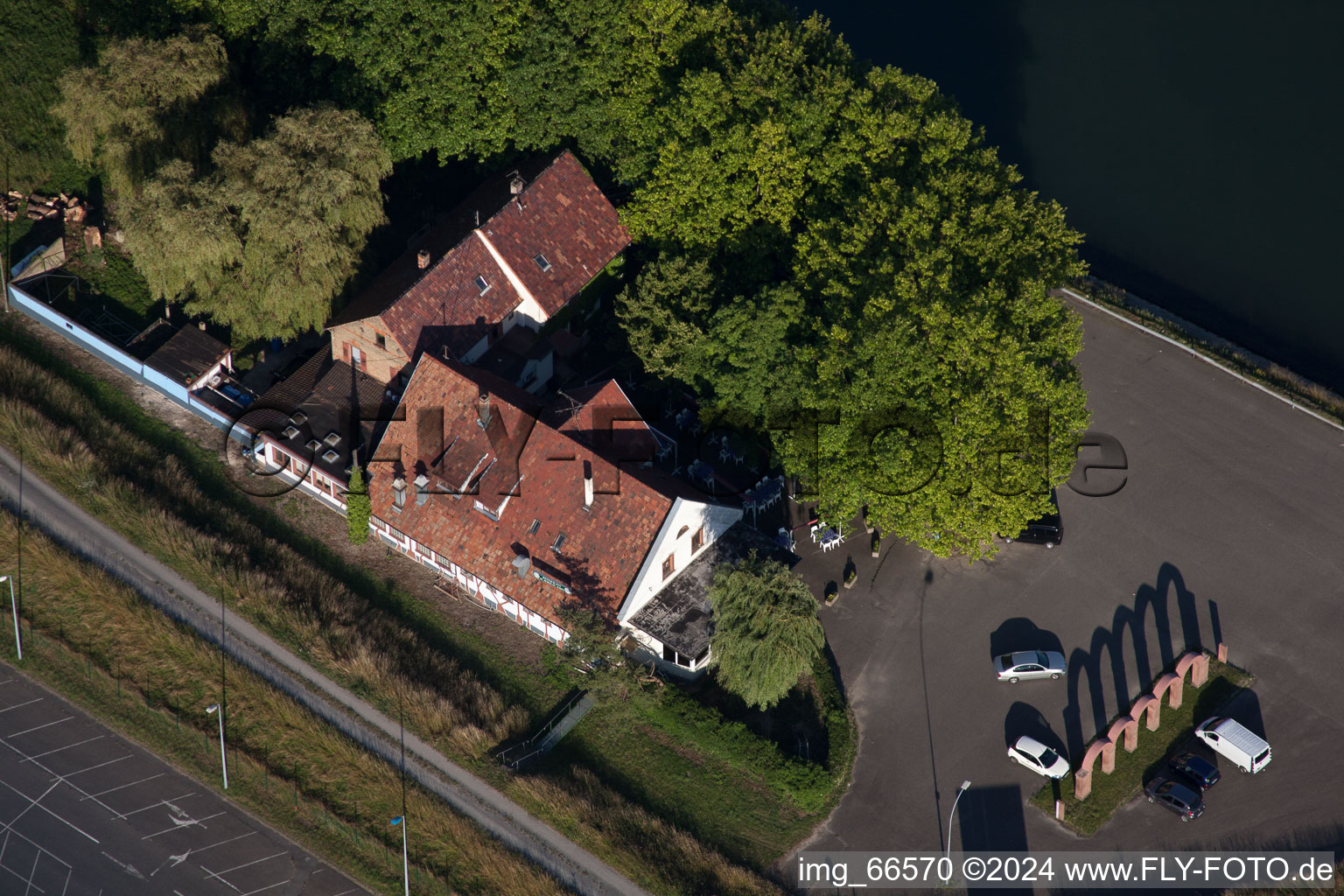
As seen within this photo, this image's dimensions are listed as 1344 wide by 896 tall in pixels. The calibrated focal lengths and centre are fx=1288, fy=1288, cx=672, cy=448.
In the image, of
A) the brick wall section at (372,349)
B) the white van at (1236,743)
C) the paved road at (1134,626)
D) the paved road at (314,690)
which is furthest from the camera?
the brick wall section at (372,349)

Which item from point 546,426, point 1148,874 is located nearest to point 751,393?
point 546,426

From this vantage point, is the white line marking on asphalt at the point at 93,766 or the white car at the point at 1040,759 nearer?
the white car at the point at 1040,759

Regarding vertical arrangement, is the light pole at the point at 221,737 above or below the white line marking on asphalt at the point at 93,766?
above

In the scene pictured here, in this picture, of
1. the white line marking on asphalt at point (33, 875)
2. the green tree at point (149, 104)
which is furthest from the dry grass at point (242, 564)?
the white line marking on asphalt at point (33, 875)

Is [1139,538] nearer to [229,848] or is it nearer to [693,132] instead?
[693,132]

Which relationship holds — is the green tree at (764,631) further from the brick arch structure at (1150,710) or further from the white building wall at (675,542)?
the brick arch structure at (1150,710)

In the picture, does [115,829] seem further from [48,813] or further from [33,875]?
[33,875]

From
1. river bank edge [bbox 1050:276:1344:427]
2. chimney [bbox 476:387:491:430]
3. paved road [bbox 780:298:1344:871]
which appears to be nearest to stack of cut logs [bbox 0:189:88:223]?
chimney [bbox 476:387:491:430]
